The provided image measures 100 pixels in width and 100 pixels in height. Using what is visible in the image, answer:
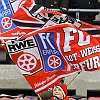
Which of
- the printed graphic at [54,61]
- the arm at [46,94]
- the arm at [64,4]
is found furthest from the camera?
the arm at [64,4]

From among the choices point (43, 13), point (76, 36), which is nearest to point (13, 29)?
point (43, 13)

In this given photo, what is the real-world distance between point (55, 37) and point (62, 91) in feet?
3.19

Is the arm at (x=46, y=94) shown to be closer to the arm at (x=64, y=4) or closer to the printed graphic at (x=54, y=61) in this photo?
the printed graphic at (x=54, y=61)

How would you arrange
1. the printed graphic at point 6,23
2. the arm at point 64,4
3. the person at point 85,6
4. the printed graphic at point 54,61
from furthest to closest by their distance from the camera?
the person at point 85,6, the arm at point 64,4, the printed graphic at point 6,23, the printed graphic at point 54,61

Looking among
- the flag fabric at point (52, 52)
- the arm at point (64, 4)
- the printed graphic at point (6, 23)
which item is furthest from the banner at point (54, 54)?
the arm at point (64, 4)

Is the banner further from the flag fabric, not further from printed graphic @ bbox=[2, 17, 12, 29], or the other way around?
printed graphic @ bbox=[2, 17, 12, 29]

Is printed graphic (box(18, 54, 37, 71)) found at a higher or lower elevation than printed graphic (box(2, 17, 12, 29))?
lower

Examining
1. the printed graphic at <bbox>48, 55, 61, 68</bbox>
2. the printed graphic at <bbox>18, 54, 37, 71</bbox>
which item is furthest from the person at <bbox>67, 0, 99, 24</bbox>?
the printed graphic at <bbox>18, 54, 37, 71</bbox>

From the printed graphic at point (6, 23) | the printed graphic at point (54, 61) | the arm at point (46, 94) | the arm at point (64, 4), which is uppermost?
the arm at point (64, 4)

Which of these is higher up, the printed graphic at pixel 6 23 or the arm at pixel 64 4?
the arm at pixel 64 4

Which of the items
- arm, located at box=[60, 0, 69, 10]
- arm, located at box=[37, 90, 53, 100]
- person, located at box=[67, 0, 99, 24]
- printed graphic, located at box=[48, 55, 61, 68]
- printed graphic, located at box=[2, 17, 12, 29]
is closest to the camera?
printed graphic, located at box=[48, 55, 61, 68]

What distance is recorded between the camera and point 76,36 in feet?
27.7

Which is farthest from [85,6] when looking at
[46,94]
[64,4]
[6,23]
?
[46,94]

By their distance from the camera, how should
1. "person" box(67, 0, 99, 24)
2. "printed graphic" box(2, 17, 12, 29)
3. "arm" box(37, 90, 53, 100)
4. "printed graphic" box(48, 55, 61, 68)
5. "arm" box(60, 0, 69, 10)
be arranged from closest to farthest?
"printed graphic" box(48, 55, 61, 68), "arm" box(37, 90, 53, 100), "printed graphic" box(2, 17, 12, 29), "arm" box(60, 0, 69, 10), "person" box(67, 0, 99, 24)
